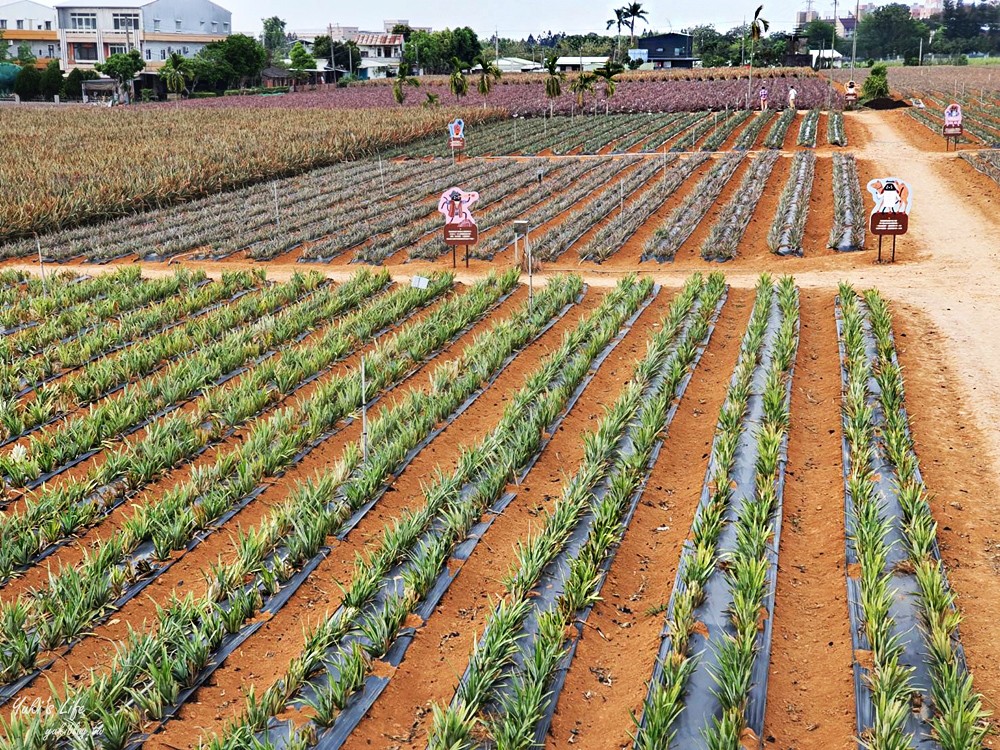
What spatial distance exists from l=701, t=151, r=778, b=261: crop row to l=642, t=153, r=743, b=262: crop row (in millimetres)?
403

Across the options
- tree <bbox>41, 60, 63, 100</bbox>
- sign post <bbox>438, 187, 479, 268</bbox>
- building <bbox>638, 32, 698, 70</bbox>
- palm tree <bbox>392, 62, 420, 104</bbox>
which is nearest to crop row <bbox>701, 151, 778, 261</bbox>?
sign post <bbox>438, 187, 479, 268</bbox>

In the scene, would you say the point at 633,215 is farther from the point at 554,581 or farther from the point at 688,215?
the point at 554,581

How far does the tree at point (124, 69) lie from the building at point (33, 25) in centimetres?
2844

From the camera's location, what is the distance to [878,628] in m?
4.61

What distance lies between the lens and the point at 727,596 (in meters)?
5.23

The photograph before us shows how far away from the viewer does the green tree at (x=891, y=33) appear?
104562mm

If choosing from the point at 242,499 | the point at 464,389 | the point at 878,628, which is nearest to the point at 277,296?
the point at 464,389

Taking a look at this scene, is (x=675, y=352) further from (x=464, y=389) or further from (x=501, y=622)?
(x=501, y=622)

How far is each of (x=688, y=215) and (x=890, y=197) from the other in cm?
491

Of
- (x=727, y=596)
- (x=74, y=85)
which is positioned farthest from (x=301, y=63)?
(x=727, y=596)

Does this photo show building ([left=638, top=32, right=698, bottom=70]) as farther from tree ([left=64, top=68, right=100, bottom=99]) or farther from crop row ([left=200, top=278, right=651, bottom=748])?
A: crop row ([left=200, top=278, right=651, bottom=748])

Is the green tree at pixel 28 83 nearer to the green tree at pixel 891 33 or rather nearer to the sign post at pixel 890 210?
the sign post at pixel 890 210

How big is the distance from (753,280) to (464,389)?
6.61m

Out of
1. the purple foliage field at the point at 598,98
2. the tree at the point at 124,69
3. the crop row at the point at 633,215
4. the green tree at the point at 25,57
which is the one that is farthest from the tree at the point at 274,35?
the crop row at the point at 633,215
